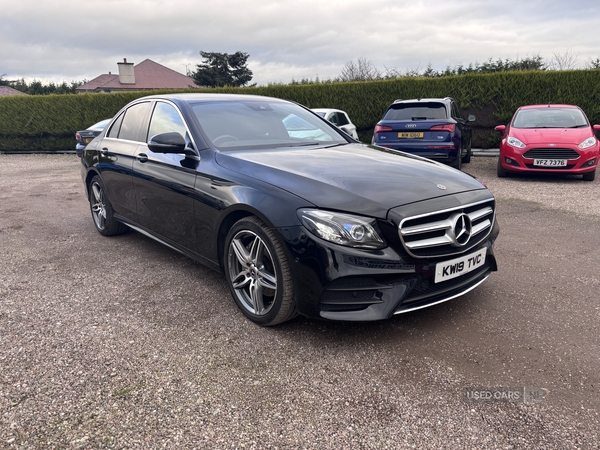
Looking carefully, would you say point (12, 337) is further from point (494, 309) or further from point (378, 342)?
point (494, 309)

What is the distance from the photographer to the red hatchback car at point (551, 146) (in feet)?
28.1

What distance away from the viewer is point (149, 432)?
2.12 meters

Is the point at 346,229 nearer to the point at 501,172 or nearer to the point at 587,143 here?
the point at 587,143

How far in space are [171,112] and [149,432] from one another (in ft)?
9.15

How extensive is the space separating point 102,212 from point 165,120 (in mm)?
1911

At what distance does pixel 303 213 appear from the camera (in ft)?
8.83

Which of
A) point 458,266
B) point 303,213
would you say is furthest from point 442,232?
point 303,213

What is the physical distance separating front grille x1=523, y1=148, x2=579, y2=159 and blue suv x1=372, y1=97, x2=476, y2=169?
4.30ft

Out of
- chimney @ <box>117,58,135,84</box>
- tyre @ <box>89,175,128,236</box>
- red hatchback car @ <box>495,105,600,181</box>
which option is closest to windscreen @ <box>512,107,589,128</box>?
red hatchback car @ <box>495,105,600,181</box>

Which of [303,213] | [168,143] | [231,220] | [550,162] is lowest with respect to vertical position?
[550,162]

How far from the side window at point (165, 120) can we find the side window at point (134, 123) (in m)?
0.23

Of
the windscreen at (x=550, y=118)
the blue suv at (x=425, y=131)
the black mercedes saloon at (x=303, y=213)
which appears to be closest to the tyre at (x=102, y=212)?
the black mercedes saloon at (x=303, y=213)

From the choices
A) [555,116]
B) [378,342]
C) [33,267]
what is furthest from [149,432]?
[555,116]

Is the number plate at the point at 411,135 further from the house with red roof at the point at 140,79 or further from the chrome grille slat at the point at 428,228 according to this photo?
the house with red roof at the point at 140,79
